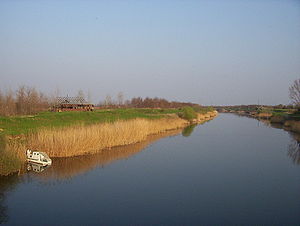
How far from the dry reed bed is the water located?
0.57 m

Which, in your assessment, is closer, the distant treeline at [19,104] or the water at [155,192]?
the water at [155,192]

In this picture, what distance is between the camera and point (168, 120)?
2722 cm

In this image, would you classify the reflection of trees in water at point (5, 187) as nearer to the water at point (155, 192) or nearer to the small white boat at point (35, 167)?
the water at point (155, 192)

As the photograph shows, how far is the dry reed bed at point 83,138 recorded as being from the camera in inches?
459

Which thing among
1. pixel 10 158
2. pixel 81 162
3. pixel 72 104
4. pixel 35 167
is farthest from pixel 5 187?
pixel 72 104

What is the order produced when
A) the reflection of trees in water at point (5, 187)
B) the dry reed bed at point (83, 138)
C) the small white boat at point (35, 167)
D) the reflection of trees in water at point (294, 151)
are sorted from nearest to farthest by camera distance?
the reflection of trees in water at point (5, 187), the small white boat at point (35, 167), the dry reed bed at point (83, 138), the reflection of trees in water at point (294, 151)

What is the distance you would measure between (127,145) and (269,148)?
860cm

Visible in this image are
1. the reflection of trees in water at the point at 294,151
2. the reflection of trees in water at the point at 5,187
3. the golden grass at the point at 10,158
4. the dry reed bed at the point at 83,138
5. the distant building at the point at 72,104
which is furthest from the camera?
the distant building at the point at 72,104

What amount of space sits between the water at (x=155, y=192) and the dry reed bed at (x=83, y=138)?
1.85 ft

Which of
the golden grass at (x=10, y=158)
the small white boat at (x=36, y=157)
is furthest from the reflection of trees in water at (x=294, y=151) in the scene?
the golden grass at (x=10, y=158)

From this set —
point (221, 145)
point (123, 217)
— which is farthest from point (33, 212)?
point (221, 145)

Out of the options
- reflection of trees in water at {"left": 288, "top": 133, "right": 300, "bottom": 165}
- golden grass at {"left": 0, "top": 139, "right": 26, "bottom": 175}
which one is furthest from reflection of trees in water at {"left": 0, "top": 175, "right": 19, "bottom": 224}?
reflection of trees in water at {"left": 288, "top": 133, "right": 300, "bottom": 165}

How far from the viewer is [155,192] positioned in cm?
852

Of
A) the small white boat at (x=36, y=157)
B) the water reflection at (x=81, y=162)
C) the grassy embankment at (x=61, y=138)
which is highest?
the grassy embankment at (x=61, y=138)
